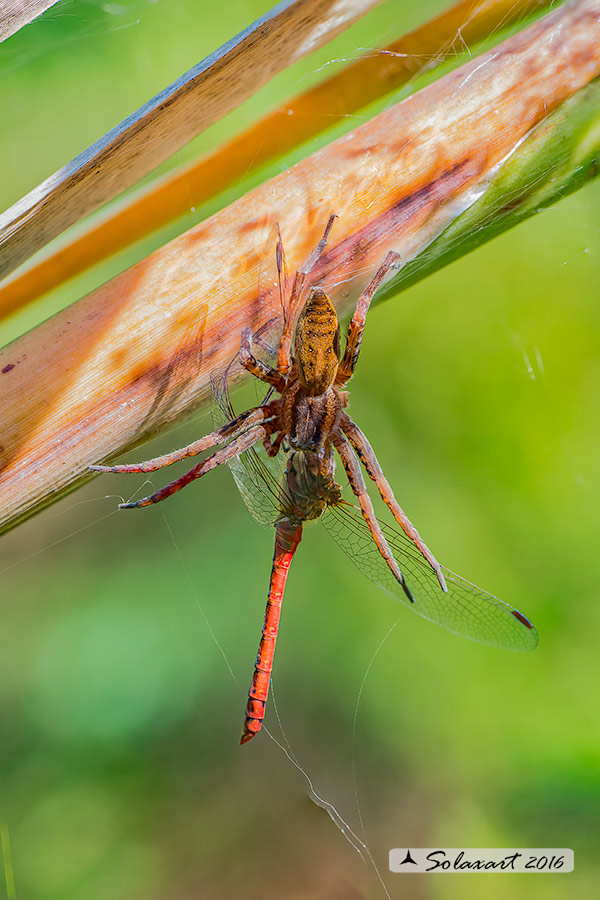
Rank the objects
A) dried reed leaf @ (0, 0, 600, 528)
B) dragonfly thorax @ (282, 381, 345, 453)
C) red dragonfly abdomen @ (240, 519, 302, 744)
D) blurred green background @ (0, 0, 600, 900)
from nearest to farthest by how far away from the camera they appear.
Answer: dried reed leaf @ (0, 0, 600, 528) → dragonfly thorax @ (282, 381, 345, 453) → red dragonfly abdomen @ (240, 519, 302, 744) → blurred green background @ (0, 0, 600, 900)

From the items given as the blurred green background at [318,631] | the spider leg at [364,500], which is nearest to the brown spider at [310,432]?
the spider leg at [364,500]

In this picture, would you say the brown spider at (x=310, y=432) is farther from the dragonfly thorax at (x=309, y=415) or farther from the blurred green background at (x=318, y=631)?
the blurred green background at (x=318, y=631)

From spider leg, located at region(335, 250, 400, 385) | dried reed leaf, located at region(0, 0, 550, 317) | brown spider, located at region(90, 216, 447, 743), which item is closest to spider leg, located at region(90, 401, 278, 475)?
brown spider, located at region(90, 216, 447, 743)

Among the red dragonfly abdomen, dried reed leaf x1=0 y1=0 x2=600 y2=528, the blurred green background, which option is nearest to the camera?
dried reed leaf x1=0 y1=0 x2=600 y2=528

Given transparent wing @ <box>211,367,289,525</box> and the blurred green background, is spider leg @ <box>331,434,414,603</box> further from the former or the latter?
the blurred green background

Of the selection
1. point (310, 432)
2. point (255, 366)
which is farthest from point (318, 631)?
point (255, 366)

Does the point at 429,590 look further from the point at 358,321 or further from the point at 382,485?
the point at 358,321

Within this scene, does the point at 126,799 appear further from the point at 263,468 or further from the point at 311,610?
the point at 263,468
